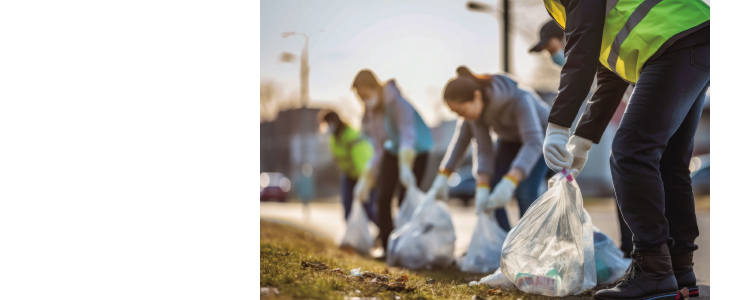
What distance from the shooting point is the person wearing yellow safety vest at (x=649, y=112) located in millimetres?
1688

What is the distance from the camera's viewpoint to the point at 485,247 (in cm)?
289

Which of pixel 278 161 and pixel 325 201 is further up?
pixel 278 161

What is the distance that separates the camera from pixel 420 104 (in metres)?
4.41

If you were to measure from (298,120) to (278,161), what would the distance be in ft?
6.37

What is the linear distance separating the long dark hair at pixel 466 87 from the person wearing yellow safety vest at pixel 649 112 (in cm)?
120

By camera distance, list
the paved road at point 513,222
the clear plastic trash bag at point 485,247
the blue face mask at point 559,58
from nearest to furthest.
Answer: the paved road at point 513,222 → the clear plastic trash bag at point 485,247 → the blue face mask at point 559,58

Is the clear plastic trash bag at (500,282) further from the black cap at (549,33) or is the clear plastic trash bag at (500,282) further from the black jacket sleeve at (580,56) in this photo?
the black cap at (549,33)

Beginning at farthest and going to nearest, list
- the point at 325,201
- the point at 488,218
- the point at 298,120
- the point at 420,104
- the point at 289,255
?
Answer: 1. the point at 325,201
2. the point at 298,120
3. the point at 420,104
4. the point at 488,218
5. the point at 289,255

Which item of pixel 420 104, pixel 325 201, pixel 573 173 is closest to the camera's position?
pixel 573 173

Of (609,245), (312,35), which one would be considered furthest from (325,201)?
(609,245)

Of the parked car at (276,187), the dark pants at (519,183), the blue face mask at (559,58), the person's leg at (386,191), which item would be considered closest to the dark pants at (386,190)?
the person's leg at (386,191)

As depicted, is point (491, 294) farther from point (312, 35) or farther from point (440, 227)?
point (312, 35)

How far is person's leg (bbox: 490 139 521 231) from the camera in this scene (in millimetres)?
3162

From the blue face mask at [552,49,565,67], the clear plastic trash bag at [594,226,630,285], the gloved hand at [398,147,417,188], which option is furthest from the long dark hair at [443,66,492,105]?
the clear plastic trash bag at [594,226,630,285]
